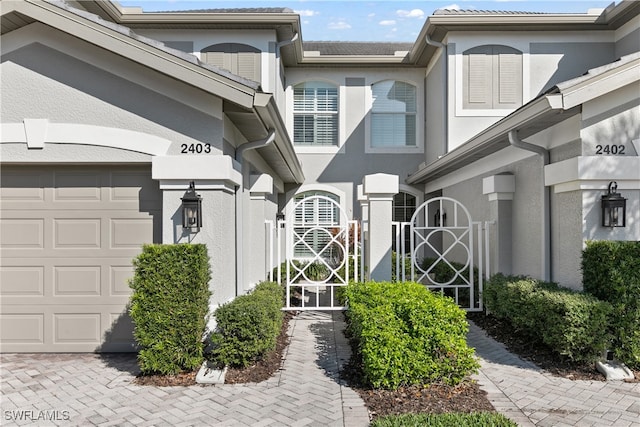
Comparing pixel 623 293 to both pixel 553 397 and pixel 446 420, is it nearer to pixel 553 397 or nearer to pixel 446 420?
pixel 553 397

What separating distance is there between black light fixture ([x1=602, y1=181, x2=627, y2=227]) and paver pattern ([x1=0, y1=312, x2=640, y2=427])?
1.88 metres

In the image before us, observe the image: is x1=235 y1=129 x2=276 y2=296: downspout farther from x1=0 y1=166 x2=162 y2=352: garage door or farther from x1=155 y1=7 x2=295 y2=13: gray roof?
x1=155 y1=7 x2=295 y2=13: gray roof

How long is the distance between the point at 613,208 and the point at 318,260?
633 centimetres

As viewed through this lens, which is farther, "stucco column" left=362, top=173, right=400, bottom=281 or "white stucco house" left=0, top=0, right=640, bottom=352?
"stucco column" left=362, top=173, right=400, bottom=281

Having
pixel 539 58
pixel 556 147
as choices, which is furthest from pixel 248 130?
pixel 539 58

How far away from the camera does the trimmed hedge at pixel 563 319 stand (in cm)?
525

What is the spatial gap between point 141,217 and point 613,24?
44.8ft

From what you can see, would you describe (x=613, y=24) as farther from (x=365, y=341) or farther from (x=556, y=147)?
(x=365, y=341)

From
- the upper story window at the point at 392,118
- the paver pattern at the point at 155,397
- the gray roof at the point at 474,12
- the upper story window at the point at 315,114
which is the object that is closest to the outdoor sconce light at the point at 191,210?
the paver pattern at the point at 155,397

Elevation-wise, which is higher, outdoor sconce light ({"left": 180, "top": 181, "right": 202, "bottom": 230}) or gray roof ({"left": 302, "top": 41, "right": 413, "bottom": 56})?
gray roof ({"left": 302, "top": 41, "right": 413, "bottom": 56})

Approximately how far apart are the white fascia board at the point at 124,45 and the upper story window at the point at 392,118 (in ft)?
33.9

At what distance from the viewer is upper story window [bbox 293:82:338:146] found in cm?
1559

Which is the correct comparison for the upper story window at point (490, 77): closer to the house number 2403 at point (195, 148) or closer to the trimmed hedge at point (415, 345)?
the house number 2403 at point (195, 148)

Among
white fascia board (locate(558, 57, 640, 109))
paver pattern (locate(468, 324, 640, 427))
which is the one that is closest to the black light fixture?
white fascia board (locate(558, 57, 640, 109))
